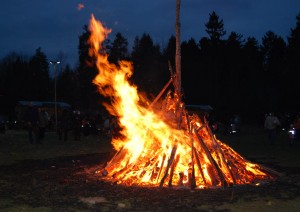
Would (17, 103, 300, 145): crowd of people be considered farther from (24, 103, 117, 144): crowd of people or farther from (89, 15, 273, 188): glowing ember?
(89, 15, 273, 188): glowing ember

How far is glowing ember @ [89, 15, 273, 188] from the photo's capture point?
1055cm

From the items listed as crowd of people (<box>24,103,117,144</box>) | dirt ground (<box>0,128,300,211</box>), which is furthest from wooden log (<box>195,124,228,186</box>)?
crowd of people (<box>24,103,117,144</box>)

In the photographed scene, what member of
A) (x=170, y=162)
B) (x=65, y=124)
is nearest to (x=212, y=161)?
(x=170, y=162)

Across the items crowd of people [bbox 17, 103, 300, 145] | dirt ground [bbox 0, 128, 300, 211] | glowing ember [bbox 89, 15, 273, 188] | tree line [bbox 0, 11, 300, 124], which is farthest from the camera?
tree line [bbox 0, 11, 300, 124]

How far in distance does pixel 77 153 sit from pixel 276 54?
181ft

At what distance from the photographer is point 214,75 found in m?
59.9

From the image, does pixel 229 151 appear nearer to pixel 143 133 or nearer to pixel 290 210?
pixel 143 133

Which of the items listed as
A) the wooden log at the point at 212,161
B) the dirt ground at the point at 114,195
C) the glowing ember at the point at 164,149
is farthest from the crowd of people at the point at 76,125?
the wooden log at the point at 212,161

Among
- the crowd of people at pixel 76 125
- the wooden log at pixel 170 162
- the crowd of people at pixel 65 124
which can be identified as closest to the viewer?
the wooden log at pixel 170 162

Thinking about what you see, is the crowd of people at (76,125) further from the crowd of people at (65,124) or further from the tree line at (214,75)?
the tree line at (214,75)

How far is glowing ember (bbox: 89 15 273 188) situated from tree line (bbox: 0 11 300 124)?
32720 millimetres

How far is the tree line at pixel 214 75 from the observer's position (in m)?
53.6

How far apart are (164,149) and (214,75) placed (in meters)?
49.6

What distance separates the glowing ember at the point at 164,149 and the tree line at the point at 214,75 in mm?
32720
